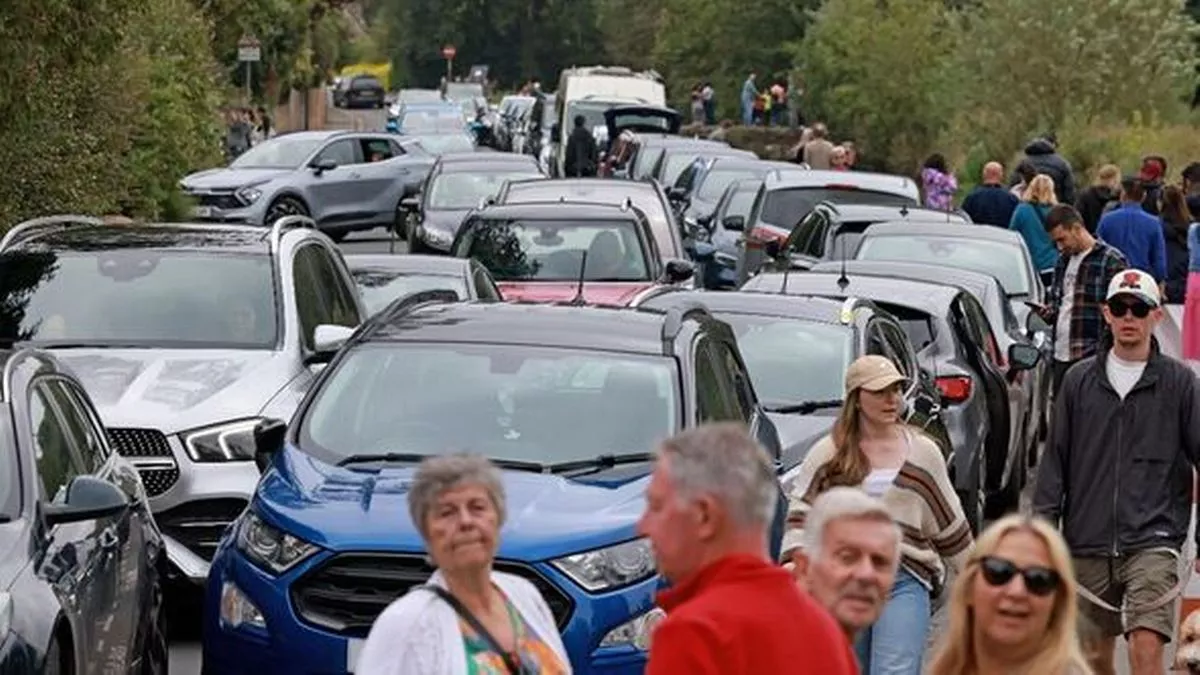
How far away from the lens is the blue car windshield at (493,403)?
34.4ft

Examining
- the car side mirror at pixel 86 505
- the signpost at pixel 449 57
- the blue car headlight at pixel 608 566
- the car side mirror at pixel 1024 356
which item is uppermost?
the car side mirror at pixel 86 505

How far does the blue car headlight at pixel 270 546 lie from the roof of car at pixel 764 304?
4.43 metres

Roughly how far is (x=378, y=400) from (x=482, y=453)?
575 millimetres

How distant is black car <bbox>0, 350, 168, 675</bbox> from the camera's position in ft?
27.1

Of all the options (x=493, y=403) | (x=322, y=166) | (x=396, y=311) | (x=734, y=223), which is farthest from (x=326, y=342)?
(x=322, y=166)

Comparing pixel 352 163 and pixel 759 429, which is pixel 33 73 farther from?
pixel 352 163

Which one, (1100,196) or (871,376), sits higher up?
(871,376)

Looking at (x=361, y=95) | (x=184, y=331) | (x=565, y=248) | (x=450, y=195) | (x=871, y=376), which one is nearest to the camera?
(x=871, y=376)

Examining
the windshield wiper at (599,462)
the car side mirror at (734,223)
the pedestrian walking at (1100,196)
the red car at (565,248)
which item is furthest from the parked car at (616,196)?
the windshield wiper at (599,462)

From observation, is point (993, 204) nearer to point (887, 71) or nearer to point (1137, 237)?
point (1137, 237)

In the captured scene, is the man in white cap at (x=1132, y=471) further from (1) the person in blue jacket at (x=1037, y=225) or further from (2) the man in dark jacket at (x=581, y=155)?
(2) the man in dark jacket at (x=581, y=155)

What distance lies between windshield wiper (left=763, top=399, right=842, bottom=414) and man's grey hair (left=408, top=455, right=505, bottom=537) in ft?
22.8

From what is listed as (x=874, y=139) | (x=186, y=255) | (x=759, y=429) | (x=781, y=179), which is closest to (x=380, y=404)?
(x=759, y=429)

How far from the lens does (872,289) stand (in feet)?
54.9
